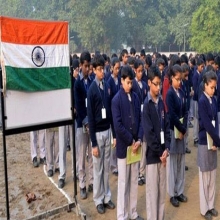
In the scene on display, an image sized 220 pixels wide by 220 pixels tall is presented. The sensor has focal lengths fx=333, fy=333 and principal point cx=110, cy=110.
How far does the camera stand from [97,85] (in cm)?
422

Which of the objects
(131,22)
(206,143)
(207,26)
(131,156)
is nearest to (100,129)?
(131,156)

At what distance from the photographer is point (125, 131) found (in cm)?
372

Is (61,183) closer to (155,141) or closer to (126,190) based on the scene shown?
(126,190)

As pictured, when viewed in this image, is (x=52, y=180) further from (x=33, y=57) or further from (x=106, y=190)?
(x=33, y=57)

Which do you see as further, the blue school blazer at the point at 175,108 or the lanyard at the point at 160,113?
the blue school blazer at the point at 175,108

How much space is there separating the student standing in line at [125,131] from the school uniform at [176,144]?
0.61 metres

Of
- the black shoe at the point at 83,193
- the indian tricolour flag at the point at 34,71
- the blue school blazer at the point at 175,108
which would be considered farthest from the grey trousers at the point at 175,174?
the indian tricolour flag at the point at 34,71

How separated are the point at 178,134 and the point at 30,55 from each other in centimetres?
212

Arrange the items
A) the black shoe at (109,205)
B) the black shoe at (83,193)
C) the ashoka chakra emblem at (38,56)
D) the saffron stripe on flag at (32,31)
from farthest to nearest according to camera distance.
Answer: the black shoe at (83,193)
the black shoe at (109,205)
the ashoka chakra emblem at (38,56)
the saffron stripe on flag at (32,31)

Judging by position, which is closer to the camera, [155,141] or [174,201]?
Answer: [155,141]

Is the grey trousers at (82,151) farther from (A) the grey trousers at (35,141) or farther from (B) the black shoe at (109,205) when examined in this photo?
(A) the grey trousers at (35,141)

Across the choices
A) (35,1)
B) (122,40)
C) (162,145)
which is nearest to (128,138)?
(162,145)

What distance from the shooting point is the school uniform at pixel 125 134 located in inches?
148

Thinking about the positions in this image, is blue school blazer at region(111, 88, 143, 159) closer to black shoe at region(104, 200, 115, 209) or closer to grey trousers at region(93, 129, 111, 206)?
grey trousers at region(93, 129, 111, 206)
